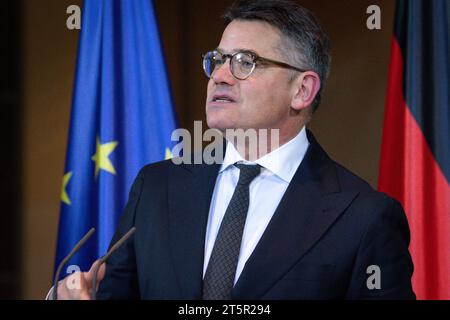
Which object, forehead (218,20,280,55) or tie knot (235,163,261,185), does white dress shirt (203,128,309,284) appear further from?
forehead (218,20,280,55)

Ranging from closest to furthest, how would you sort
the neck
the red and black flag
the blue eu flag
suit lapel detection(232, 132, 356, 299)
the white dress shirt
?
1. suit lapel detection(232, 132, 356, 299)
2. the white dress shirt
3. the neck
4. the red and black flag
5. the blue eu flag

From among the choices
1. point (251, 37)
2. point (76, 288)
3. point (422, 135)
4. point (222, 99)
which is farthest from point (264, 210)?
point (422, 135)

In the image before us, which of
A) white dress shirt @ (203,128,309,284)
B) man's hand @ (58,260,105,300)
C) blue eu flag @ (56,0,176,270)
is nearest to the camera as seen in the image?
man's hand @ (58,260,105,300)

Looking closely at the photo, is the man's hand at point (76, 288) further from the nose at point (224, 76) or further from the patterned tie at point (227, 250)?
the nose at point (224, 76)

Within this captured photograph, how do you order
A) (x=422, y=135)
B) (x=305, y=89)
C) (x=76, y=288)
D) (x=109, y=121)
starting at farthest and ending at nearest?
(x=109, y=121) < (x=422, y=135) < (x=305, y=89) < (x=76, y=288)

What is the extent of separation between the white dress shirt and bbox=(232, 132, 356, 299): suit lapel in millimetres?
42

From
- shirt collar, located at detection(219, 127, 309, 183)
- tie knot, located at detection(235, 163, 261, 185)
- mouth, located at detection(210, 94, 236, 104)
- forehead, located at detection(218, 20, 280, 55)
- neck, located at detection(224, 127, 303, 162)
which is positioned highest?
forehead, located at detection(218, 20, 280, 55)

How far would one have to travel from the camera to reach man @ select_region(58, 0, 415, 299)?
162 centimetres

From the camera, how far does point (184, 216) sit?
5.71ft

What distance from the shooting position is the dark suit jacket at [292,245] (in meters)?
1.61

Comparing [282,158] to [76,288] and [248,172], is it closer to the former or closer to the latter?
[248,172]

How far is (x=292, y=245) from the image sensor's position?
64.6 inches

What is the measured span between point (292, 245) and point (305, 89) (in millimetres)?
496

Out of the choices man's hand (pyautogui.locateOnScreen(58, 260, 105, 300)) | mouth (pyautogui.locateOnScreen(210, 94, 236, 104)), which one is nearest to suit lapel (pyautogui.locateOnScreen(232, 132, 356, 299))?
mouth (pyautogui.locateOnScreen(210, 94, 236, 104))
